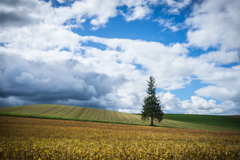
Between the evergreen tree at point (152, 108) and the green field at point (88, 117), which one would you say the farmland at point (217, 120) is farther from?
the evergreen tree at point (152, 108)

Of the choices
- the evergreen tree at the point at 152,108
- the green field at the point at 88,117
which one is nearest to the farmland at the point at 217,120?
the green field at the point at 88,117

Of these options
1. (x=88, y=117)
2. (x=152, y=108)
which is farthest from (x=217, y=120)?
(x=88, y=117)

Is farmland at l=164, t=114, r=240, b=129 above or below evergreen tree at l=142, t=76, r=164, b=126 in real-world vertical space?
below

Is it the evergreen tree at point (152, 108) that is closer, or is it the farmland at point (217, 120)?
the evergreen tree at point (152, 108)

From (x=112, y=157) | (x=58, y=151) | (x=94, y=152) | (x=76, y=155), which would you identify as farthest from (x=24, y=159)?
(x=112, y=157)

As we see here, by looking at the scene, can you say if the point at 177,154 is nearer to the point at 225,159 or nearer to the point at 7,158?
the point at 225,159

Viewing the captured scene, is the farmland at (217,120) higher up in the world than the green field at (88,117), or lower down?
lower down

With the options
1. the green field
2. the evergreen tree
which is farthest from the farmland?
the evergreen tree

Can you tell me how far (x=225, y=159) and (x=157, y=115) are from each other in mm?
37464

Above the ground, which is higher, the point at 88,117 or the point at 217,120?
the point at 88,117

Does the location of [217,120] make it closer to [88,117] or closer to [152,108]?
[152,108]

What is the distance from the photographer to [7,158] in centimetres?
682

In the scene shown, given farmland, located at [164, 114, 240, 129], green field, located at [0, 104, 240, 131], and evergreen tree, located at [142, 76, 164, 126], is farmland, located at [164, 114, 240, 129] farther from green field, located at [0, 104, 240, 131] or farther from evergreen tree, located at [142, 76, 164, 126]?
evergreen tree, located at [142, 76, 164, 126]

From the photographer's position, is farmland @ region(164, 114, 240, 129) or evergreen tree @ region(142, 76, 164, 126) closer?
evergreen tree @ region(142, 76, 164, 126)
